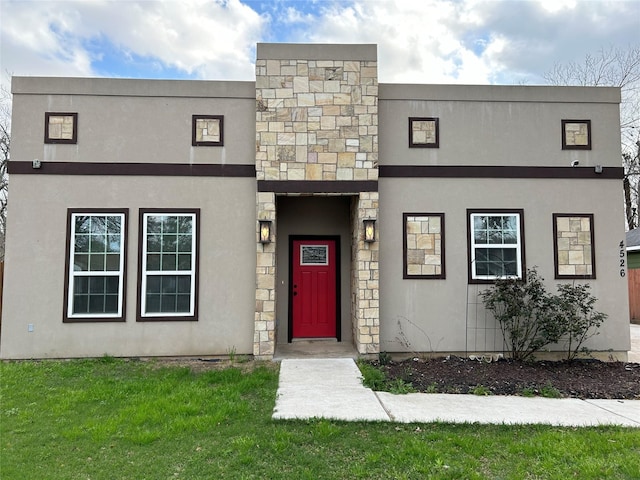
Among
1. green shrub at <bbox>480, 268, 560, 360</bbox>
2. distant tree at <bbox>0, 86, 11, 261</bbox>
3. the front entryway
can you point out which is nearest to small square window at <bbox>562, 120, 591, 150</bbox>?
green shrub at <bbox>480, 268, 560, 360</bbox>

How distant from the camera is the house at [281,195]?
656 cm

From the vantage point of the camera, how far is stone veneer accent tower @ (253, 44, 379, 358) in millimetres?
6625

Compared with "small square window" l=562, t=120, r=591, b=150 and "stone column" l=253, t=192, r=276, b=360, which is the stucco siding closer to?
"small square window" l=562, t=120, r=591, b=150

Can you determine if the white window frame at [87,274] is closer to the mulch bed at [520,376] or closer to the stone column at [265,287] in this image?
the stone column at [265,287]

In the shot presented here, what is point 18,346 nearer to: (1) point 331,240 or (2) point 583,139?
(1) point 331,240

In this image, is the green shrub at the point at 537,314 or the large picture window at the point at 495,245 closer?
the green shrub at the point at 537,314

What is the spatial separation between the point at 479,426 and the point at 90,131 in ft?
22.8

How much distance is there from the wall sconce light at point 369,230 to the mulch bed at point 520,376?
1.99 metres

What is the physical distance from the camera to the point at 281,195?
6.76m

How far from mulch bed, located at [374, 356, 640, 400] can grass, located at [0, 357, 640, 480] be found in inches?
52.2

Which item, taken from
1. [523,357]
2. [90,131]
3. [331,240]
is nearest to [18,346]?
[90,131]

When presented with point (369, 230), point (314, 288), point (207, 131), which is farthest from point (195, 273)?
point (369, 230)

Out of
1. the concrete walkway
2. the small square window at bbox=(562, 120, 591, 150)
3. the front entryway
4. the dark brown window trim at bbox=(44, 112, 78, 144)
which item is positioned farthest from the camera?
the front entryway

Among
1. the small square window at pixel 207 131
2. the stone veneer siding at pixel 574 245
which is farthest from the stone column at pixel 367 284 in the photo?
the stone veneer siding at pixel 574 245
